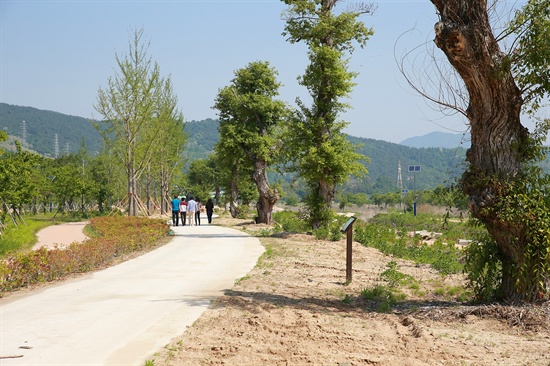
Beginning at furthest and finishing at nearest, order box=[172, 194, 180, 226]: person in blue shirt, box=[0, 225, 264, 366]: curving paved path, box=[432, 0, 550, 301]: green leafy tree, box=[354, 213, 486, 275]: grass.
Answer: box=[172, 194, 180, 226]: person in blue shirt < box=[354, 213, 486, 275]: grass < box=[432, 0, 550, 301]: green leafy tree < box=[0, 225, 264, 366]: curving paved path

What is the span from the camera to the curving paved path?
627 centimetres

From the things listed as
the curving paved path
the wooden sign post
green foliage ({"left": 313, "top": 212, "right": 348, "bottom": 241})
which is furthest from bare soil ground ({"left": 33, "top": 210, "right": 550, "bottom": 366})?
green foliage ({"left": 313, "top": 212, "right": 348, "bottom": 241})

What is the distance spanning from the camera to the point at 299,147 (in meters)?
20.7

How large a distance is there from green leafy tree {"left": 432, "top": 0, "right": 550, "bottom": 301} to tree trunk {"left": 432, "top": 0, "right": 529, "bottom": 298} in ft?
0.04

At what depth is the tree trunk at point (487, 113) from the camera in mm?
8266

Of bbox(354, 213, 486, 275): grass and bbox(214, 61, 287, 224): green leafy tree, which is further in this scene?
bbox(214, 61, 287, 224): green leafy tree

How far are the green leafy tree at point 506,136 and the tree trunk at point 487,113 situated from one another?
0.04ft

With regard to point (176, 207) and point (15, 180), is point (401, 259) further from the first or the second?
point (15, 180)

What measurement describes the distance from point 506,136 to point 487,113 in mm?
421

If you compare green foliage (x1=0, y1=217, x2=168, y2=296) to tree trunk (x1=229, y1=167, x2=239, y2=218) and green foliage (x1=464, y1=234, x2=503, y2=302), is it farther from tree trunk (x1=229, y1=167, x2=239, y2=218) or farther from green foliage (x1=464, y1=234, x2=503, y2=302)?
tree trunk (x1=229, y1=167, x2=239, y2=218)

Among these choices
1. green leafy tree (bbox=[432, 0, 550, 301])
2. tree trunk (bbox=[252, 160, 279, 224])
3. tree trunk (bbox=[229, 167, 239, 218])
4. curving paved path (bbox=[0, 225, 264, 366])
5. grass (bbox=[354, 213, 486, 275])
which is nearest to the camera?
curving paved path (bbox=[0, 225, 264, 366])

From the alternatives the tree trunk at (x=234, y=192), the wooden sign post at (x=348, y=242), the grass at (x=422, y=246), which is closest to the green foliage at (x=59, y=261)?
the wooden sign post at (x=348, y=242)

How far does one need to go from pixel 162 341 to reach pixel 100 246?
25.6 ft

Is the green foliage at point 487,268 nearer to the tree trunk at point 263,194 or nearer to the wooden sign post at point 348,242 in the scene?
the wooden sign post at point 348,242
